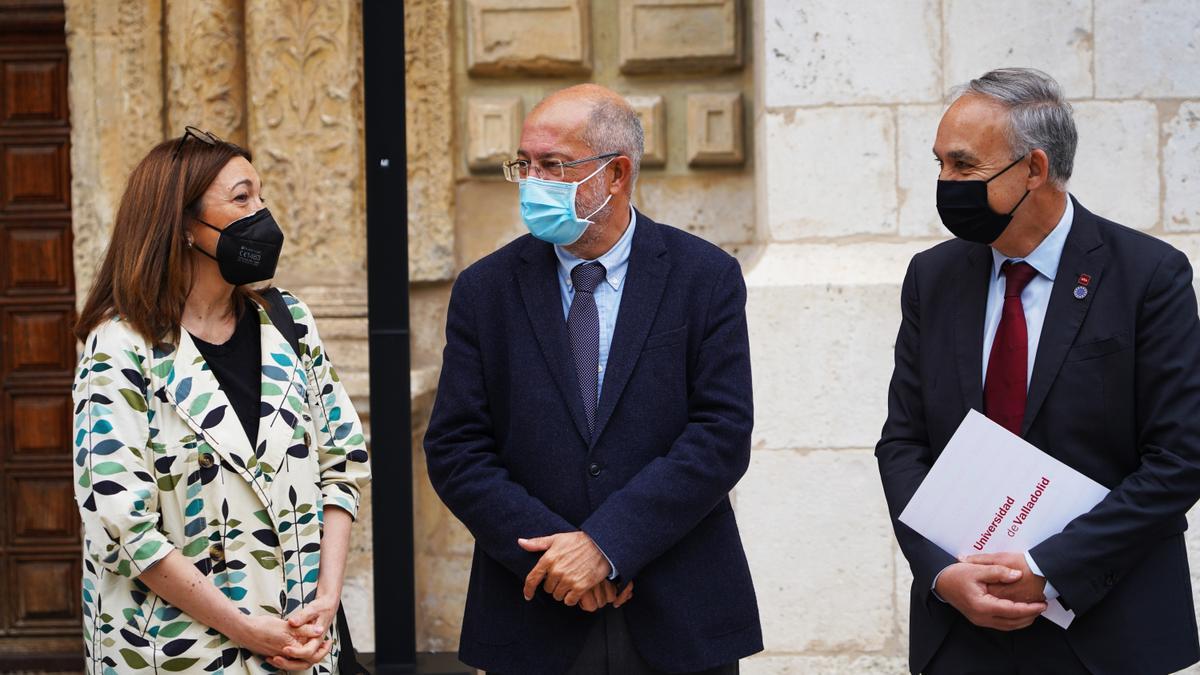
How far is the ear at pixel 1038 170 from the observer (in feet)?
8.20

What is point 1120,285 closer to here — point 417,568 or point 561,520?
point 561,520

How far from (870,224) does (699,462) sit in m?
1.96

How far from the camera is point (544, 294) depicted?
8.84ft

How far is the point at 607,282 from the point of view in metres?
2.72

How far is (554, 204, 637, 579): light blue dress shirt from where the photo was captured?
2670 millimetres

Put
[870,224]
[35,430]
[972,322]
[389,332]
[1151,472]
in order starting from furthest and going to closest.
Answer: [35,430], [870,224], [389,332], [972,322], [1151,472]

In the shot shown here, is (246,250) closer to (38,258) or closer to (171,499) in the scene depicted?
(171,499)

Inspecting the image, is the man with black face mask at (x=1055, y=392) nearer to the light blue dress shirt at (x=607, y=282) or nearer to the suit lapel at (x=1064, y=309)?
the suit lapel at (x=1064, y=309)

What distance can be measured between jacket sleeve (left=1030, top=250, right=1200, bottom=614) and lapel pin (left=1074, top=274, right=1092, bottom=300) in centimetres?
10

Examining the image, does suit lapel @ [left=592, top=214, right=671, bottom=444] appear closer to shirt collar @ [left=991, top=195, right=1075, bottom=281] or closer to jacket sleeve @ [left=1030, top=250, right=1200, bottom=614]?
shirt collar @ [left=991, top=195, right=1075, bottom=281]

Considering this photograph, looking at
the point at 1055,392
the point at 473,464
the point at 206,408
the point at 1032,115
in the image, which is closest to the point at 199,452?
the point at 206,408

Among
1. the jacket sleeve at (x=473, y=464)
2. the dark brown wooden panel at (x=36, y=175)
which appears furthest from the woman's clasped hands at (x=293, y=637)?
the dark brown wooden panel at (x=36, y=175)

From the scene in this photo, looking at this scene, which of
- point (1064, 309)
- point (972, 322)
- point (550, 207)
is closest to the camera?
point (1064, 309)

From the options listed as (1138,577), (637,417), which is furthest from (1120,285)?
(637,417)
